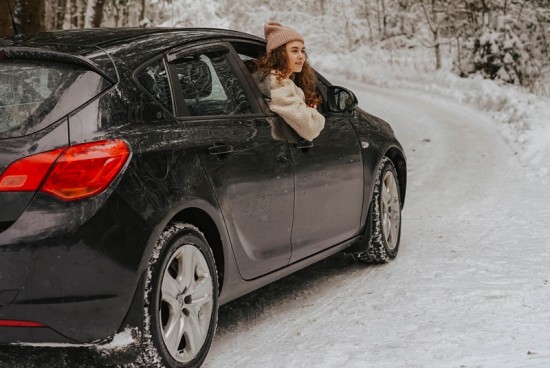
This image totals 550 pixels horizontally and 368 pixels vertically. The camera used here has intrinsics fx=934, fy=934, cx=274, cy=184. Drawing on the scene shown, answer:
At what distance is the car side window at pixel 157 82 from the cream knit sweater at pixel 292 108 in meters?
1.01

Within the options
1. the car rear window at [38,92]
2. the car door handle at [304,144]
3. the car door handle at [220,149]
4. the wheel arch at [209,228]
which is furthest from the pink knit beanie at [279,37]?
the car rear window at [38,92]

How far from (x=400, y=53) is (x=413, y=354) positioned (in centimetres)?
3021

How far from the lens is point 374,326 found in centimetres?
525

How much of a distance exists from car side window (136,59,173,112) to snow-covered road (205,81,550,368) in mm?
1336

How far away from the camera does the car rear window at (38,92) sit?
3.90m

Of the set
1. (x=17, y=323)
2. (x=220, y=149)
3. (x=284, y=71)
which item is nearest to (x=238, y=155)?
(x=220, y=149)

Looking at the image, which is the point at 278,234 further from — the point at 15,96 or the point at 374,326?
the point at 15,96

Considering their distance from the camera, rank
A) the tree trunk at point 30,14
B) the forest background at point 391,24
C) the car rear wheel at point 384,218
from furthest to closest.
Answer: the forest background at point 391,24
the tree trunk at point 30,14
the car rear wheel at point 384,218

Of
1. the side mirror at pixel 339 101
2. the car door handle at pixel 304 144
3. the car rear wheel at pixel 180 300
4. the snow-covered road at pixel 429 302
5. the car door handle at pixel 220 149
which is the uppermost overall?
the side mirror at pixel 339 101

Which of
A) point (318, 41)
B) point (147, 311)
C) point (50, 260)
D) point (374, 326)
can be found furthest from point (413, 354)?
point (318, 41)

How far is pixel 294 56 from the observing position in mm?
5797

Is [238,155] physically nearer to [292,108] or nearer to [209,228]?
[209,228]

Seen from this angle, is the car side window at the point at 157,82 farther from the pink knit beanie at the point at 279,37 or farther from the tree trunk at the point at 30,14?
the tree trunk at the point at 30,14

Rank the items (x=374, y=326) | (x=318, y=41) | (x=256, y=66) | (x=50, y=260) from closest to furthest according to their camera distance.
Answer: (x=50, y=260) < (x=374, y=326) < (x=256, y=66) < (x=318, y=41)
